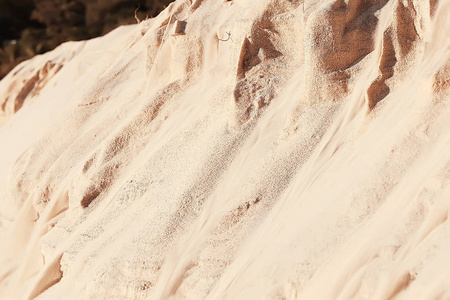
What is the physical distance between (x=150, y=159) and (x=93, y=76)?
4.33 metres

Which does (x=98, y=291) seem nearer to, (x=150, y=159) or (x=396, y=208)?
(x=150, y=159)

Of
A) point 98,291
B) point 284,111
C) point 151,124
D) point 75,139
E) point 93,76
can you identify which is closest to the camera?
point 98,291

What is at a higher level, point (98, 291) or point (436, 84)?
point (436, 84)

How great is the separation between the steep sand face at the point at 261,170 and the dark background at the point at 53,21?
8830 millimetres

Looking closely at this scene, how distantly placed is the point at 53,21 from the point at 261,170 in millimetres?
17040

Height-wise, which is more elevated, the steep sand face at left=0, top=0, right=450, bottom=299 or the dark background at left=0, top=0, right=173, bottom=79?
the steep sand face at left=0, top=0, right=450, bottom=299

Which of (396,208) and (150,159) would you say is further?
(150,159)

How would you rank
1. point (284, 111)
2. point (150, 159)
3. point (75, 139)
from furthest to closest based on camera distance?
1. point (75, 139)
2. point (150, 159)
3. point (284, 111)

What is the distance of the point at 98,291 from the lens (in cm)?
968

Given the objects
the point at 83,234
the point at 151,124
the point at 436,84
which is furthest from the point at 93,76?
the point at 436,84

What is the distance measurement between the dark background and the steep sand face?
348 inches

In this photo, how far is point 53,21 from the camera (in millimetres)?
25797

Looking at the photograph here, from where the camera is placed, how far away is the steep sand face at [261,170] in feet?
27.2

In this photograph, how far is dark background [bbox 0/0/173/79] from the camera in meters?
21.9
